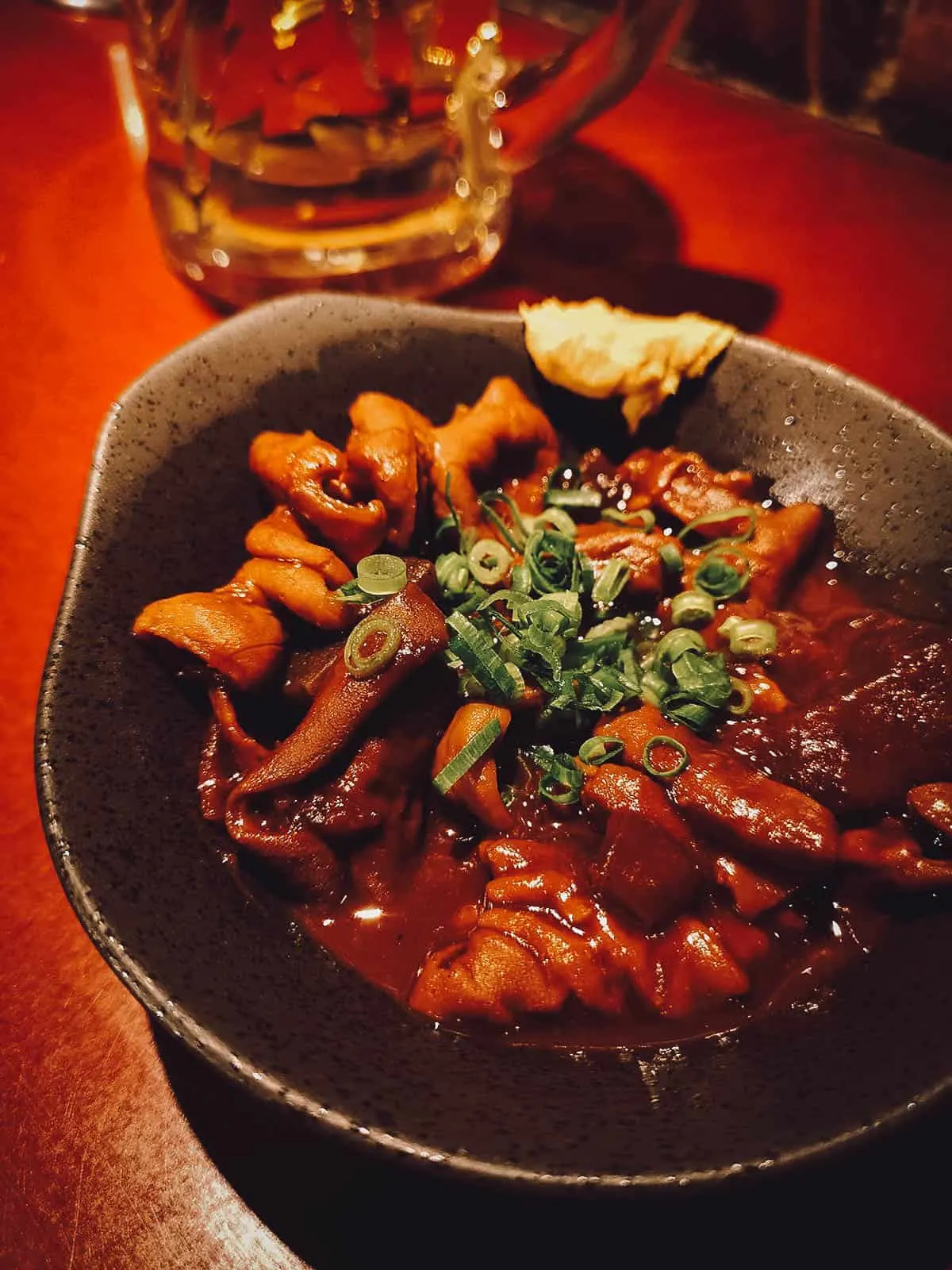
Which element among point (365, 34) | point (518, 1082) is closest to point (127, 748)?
point (518, 1082)

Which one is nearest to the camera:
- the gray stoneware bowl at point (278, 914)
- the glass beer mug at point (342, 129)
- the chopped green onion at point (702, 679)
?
the gray stoneware bowl at point (278, 914)

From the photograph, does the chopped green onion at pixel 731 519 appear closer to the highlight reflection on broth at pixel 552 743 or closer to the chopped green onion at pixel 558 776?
the highlight reflection on broth at pixel 552 743

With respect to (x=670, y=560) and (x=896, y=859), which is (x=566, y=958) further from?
(x=670, y=560)

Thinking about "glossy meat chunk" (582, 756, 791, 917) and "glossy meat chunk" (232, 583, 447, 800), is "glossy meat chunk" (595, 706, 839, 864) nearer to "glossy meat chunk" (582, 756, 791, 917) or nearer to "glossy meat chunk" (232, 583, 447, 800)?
"glossy meat chunk" (582, 756, 791, 917)

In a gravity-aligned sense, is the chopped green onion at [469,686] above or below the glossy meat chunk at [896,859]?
below

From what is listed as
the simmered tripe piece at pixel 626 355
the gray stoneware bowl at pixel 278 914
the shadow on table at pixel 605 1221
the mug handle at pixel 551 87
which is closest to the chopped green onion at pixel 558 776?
the gray stoneware bowl at pixel 278 914

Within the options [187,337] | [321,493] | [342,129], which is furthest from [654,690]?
[342,129]

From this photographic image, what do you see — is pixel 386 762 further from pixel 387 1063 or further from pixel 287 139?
pixel 287 139
